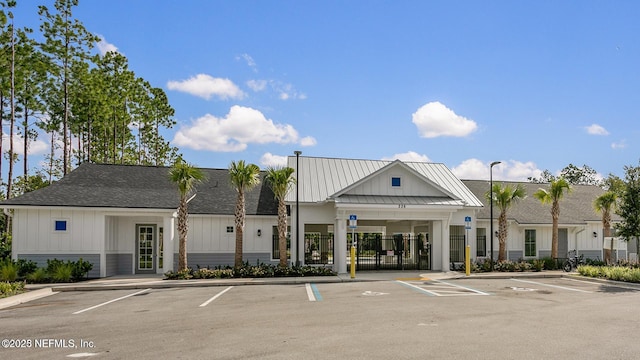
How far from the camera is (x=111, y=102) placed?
37.5 m

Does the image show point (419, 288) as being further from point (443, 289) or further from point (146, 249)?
point (146, 249)

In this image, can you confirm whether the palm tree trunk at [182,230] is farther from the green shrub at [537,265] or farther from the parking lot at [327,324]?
the green shrub at [537,265]

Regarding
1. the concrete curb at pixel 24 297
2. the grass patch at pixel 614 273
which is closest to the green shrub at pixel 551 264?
the grass patch at pixel 614 273

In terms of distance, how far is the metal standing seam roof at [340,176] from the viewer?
2486 cm

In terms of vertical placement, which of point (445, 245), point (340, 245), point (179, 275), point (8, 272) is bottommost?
point (179, 275)

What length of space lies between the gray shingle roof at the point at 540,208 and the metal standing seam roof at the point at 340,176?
2303 mm

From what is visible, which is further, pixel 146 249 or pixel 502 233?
pixel 502 233

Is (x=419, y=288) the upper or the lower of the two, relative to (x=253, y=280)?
upper

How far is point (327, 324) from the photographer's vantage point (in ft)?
35.0

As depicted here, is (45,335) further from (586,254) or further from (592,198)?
(592,198)

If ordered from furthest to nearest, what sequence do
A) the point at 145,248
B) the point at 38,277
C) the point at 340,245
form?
1. the point at 145,248
2. the point at 340,245
3. the point at 38,277

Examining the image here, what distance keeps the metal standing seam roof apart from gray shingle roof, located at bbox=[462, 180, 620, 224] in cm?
230

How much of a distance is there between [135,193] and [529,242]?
22087mm

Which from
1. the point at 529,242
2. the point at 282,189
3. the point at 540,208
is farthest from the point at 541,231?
the point at 282,189
